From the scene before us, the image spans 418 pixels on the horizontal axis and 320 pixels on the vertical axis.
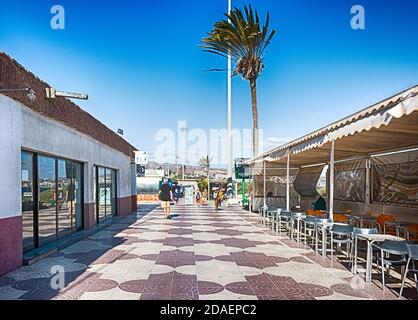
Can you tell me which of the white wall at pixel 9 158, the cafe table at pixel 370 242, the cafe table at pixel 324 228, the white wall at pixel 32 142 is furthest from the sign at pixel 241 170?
the white wall at pixel 9 158

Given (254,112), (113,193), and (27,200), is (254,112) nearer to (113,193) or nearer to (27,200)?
(113,193)

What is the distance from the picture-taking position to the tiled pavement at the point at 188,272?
17.5 ft

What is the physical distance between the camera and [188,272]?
6590mm

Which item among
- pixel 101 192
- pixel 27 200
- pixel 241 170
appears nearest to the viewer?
pixel 27 200

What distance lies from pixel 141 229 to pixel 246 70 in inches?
513

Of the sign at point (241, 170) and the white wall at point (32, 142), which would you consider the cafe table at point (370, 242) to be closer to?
the white wall at point (32, 142)

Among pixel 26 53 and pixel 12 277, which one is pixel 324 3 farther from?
pixel 12 277

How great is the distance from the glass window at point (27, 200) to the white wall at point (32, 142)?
0.31 metres

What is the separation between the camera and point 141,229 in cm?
1295

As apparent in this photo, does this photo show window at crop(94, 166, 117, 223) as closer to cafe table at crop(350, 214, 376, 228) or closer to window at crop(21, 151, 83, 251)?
window at crop(21, 151, 83, 251)

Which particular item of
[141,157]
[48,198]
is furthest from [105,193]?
[141,157]

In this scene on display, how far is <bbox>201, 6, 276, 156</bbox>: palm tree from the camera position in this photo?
20.7 m

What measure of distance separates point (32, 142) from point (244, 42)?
52.4ft

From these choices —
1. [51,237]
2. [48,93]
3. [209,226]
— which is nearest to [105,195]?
[209,226]
